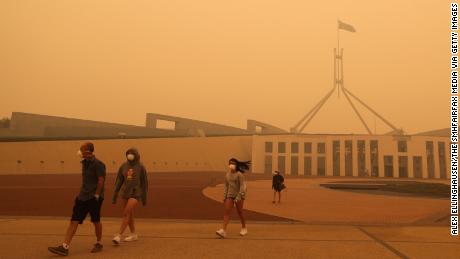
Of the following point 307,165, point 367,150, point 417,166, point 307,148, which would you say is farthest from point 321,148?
point 417,166

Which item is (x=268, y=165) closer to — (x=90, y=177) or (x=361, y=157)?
(x=361, y=157)

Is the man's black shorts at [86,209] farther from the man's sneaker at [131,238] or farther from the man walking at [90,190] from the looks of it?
the man's sneaker at [131,238]

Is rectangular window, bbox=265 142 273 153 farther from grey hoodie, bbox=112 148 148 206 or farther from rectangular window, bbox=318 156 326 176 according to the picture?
grey hoodie, bbox=112 148 148 206

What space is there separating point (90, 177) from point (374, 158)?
64944 millimetres

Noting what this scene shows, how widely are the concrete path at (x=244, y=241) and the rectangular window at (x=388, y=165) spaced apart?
195ft

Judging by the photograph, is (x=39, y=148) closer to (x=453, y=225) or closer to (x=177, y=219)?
(x=177, y=219)

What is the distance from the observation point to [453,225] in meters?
9.77

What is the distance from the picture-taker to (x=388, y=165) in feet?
218

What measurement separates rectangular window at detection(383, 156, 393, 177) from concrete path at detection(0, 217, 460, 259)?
59526mm

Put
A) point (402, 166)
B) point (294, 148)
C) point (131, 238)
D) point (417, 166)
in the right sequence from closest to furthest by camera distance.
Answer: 1. point (131, 238)
2. point (417, 166)
3. point (402, 166)
4. point (294, 148)

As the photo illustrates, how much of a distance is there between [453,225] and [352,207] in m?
5.36

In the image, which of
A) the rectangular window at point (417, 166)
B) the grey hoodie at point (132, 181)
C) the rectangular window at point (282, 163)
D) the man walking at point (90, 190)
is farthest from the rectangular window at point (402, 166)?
the man walking at point (90, 190)

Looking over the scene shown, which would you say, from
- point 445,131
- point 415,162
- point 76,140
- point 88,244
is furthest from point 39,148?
point 445,131

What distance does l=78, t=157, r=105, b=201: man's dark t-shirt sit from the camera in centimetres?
→ 680
